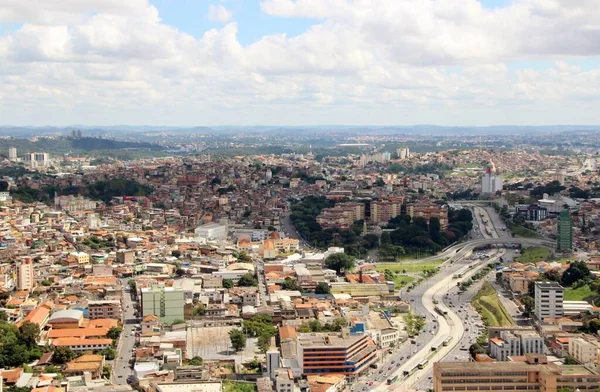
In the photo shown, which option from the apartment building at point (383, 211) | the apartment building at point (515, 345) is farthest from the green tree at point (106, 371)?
the apartment building at point (383, 211)

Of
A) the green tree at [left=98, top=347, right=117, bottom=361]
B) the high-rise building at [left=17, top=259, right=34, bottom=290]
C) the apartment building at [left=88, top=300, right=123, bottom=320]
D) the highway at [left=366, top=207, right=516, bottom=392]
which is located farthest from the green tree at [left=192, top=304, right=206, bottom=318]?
the high-rise building at [left=17, top=259, right=34, bottom=290]

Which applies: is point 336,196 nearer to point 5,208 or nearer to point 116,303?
point 5,208

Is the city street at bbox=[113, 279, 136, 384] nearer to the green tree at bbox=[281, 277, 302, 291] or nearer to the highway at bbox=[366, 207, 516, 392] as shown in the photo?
the green tree at bbox=[281, 277, 302, 291]

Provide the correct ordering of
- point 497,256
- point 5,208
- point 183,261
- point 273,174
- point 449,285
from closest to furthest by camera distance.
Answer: point 449,285 → point 183,261 → point 497,256 → point 5,208 → point 273,174

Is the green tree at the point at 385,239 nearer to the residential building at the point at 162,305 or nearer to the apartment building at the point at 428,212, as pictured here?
the apartment building at the point at 428,212

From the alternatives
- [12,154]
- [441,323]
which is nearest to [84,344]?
[441,323]

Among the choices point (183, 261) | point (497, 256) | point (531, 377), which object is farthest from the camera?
point (497, 256)

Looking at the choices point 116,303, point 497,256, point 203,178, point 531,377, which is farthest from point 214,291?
point 203,178

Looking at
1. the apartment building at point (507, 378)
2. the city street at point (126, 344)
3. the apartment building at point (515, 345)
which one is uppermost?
the apartment building at point (507, 378)
